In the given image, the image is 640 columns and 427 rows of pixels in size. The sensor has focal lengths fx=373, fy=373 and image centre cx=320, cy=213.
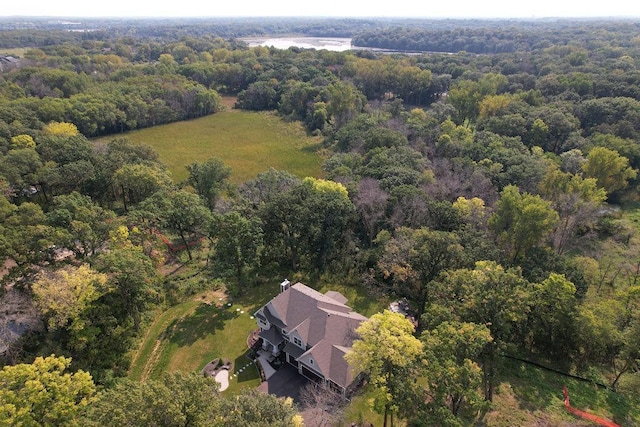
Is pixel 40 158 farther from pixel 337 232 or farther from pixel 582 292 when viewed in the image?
pixel 582 292

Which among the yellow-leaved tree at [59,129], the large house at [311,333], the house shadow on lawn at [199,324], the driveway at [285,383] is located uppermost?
Answer: the yellow-leaved tree at [59,129]

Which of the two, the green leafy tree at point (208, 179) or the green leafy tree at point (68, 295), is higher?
the green leafy tree at point (68, 295)

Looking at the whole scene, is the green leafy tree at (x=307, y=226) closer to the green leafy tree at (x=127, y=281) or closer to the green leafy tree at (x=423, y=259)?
the green leafy tree at (x=423, y=259)

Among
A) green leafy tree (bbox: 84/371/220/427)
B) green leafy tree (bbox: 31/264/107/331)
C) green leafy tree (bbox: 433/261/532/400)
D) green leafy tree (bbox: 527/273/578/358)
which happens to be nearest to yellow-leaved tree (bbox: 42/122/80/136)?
green leafy tree (bbox: 31/264/107/331)

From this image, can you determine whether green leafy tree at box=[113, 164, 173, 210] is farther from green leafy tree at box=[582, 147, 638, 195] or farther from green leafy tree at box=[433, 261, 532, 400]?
green leafy tree at box=[582, 147, 638, 195]

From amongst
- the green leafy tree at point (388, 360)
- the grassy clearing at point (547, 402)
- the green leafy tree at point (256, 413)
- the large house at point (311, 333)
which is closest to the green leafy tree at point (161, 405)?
the green leafy tree at point (256, 413)
